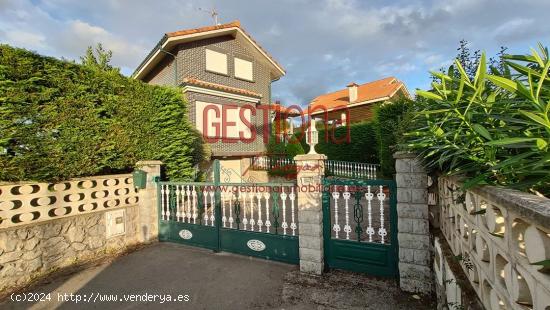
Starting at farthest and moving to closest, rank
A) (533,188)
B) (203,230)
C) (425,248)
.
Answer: (203,230) → (425,248) → (533,188)

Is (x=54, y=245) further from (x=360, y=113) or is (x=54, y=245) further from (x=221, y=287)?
(x=360, y=113)

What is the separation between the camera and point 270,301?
12.0ft

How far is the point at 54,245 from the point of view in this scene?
490 centimetres

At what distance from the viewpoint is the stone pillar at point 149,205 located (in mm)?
6277

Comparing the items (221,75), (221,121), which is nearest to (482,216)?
(221,121)

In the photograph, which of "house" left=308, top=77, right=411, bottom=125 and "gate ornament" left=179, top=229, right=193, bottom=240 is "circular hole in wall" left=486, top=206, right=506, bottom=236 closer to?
"gate ornament" left=179, top=229, right=193, bottom=240

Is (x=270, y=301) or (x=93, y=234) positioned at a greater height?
(x=93, y=234)

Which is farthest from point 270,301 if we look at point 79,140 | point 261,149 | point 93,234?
point 261,149

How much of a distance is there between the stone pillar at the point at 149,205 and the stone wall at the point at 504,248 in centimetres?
619

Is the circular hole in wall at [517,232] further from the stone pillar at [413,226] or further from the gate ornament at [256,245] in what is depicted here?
the gate ornament at [256,245]

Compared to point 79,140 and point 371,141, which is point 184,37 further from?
point 371,141

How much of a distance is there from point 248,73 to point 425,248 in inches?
504

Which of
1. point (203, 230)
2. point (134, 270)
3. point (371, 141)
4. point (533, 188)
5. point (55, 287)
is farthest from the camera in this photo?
point (371, 141)

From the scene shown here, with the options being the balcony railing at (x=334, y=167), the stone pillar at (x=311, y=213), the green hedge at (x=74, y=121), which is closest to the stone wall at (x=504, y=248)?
the stone pillar at (x=311, y=213)
